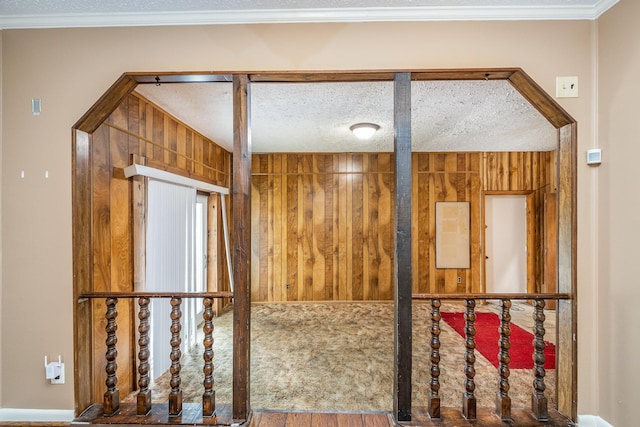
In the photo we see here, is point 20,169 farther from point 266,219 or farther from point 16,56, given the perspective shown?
point 266,219

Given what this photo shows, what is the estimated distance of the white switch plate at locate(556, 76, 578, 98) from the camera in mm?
1810

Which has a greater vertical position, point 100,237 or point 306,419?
point 100,237

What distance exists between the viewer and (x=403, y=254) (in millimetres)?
1807

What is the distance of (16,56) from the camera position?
1891 millimetres

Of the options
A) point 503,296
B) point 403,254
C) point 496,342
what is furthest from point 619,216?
point 496,342

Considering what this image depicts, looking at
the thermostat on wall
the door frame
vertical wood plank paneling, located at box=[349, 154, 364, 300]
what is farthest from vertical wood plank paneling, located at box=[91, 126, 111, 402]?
the door frame

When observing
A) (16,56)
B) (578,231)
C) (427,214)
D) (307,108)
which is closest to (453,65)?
(578,231)

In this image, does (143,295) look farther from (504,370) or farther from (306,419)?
(504,370)

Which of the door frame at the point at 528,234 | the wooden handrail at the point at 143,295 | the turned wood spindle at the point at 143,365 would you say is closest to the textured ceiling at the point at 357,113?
the door frame at the point at 528,234

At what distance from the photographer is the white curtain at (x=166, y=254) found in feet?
8.84

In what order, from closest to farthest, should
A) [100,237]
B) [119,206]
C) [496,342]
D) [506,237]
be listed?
1. [100,237]
2. [119,206]
3. [496,342]
4. [506,237]

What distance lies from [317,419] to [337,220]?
3470 millimetres

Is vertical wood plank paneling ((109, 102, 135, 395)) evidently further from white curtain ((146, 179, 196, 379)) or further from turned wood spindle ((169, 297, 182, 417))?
turned wood spindle ((169, 297, 182, 417))

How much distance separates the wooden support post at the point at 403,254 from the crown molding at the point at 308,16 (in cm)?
40
